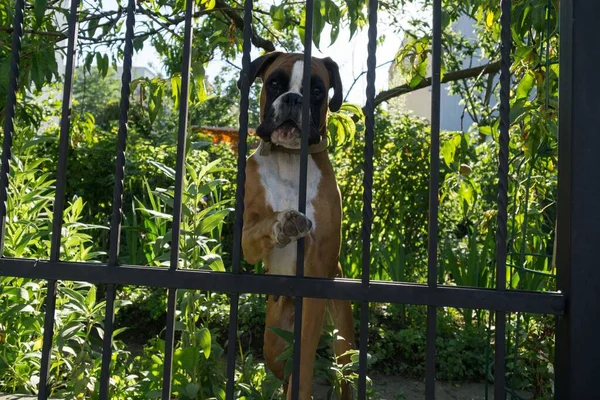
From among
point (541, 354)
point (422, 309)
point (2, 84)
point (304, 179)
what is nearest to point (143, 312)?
point (422, 309)

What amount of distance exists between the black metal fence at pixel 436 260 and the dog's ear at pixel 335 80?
1077 mm

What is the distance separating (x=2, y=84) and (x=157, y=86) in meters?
0.81

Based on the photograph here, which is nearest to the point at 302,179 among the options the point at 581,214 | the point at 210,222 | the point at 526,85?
the point at 581,214

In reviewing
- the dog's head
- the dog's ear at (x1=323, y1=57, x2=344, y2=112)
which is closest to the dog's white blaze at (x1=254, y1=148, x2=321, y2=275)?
the dog's head

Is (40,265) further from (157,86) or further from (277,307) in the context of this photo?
(157,86)

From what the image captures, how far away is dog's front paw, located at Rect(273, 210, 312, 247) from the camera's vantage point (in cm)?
210

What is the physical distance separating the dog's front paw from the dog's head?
467 millimetres

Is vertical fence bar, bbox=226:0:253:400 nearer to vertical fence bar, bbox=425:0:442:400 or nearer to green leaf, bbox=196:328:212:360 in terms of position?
vertical fence bar, bbox=425:0:442:400

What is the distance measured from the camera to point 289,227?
2.16m

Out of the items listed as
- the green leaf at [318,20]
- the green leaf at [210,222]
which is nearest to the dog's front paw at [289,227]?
the green leaf at [210,222]

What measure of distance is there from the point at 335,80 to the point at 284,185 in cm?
62

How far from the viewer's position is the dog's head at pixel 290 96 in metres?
2.53

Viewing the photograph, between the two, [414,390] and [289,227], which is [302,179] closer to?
[289,227]

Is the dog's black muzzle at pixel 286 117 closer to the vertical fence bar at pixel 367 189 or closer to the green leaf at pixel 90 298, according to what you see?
the vertical fence bar at pixel 367 189
